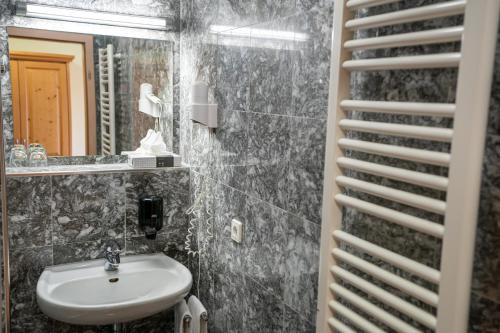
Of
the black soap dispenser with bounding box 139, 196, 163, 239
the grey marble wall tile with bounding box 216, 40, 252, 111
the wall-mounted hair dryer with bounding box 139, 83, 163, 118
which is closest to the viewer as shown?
the grey marble wall tile with bounding box 216, 40, 252, 111

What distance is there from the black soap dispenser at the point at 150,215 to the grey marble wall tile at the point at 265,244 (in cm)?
64

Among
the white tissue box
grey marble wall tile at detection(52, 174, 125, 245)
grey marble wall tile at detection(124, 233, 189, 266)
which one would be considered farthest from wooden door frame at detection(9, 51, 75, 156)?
grey marble wall tile at detection(124, 233, 189, 266)

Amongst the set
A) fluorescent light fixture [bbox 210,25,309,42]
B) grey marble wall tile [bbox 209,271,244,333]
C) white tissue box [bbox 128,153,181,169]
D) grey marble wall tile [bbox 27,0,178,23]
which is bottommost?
grey marble wall tile [bbox 209,271,244,333]

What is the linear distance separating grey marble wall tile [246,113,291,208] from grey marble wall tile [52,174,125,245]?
2.74 ft

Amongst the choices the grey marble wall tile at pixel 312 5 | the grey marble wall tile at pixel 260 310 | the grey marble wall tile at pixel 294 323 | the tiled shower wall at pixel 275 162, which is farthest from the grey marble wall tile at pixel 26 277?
the grey marble wall tile at pixel 312 5

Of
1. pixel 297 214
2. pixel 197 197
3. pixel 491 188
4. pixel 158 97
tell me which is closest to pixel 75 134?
pixel 158 97

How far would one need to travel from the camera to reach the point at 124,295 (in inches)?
92.0

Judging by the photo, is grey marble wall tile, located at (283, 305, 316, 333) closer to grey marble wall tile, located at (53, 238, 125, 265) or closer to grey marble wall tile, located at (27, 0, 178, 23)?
grey marble wall tile, located at (53, 238, 125, 265)

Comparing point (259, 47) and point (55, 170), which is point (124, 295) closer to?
point (55, 170)

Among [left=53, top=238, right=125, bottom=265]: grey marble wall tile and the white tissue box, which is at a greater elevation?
the white tissue box

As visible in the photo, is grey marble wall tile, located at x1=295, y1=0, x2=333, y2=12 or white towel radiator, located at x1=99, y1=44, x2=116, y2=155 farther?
white towel radiator, located at x1=99, y1=44, x2=116, y2=155

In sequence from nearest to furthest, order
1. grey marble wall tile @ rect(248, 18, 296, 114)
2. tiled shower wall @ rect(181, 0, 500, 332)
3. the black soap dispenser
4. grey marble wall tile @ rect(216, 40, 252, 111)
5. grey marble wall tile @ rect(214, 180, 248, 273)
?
tiled shower wall @ rect(181, 0, 500, 332) < grey marble wall tile @ rect(248, 18, 296, 114) < grey marble wall tile @ rect(216, 40, 252, 111) < grey marble wall tile @ rect(214, 180, 248, 273) < the black soap dispenser

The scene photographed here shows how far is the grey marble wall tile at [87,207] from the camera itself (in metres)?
2.31

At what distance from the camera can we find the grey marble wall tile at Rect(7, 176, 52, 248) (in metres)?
2.20
